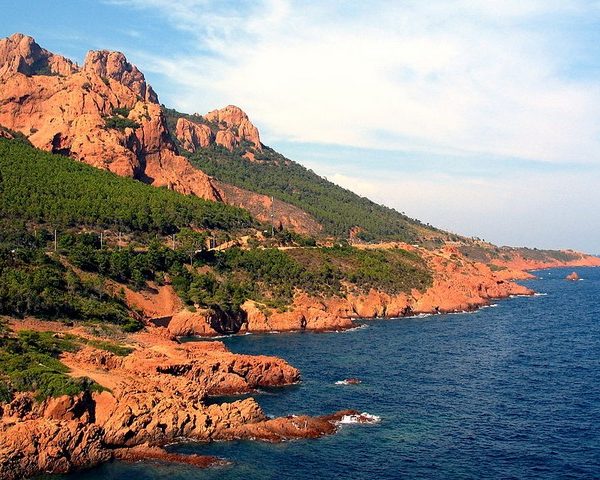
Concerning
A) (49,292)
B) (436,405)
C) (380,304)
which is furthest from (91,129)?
(436,405)

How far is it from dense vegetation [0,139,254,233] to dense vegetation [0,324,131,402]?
2444 inches

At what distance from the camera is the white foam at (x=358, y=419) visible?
6191cm

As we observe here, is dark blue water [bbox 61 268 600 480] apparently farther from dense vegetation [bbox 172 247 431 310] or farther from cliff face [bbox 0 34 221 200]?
cliff face [bbox 0 34 221 200]

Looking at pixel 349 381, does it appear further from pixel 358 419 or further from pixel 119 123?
pixel 119 123

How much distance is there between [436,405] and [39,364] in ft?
140

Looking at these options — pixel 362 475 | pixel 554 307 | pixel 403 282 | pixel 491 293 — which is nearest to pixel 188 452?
pixel 362 475

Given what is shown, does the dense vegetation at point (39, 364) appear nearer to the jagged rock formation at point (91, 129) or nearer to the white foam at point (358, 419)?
the white foam at point (358, 419)

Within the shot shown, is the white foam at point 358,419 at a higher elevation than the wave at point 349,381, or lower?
lower

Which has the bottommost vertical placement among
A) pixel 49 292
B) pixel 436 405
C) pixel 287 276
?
pixel 436 405

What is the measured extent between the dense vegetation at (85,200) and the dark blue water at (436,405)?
49644 mm

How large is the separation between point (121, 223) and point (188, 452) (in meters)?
92.4

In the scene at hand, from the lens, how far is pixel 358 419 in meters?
62.5

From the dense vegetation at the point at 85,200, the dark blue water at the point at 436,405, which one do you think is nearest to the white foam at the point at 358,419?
the dark blue water at the point at 436,405

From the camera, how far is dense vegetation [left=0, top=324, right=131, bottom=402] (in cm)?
5525
